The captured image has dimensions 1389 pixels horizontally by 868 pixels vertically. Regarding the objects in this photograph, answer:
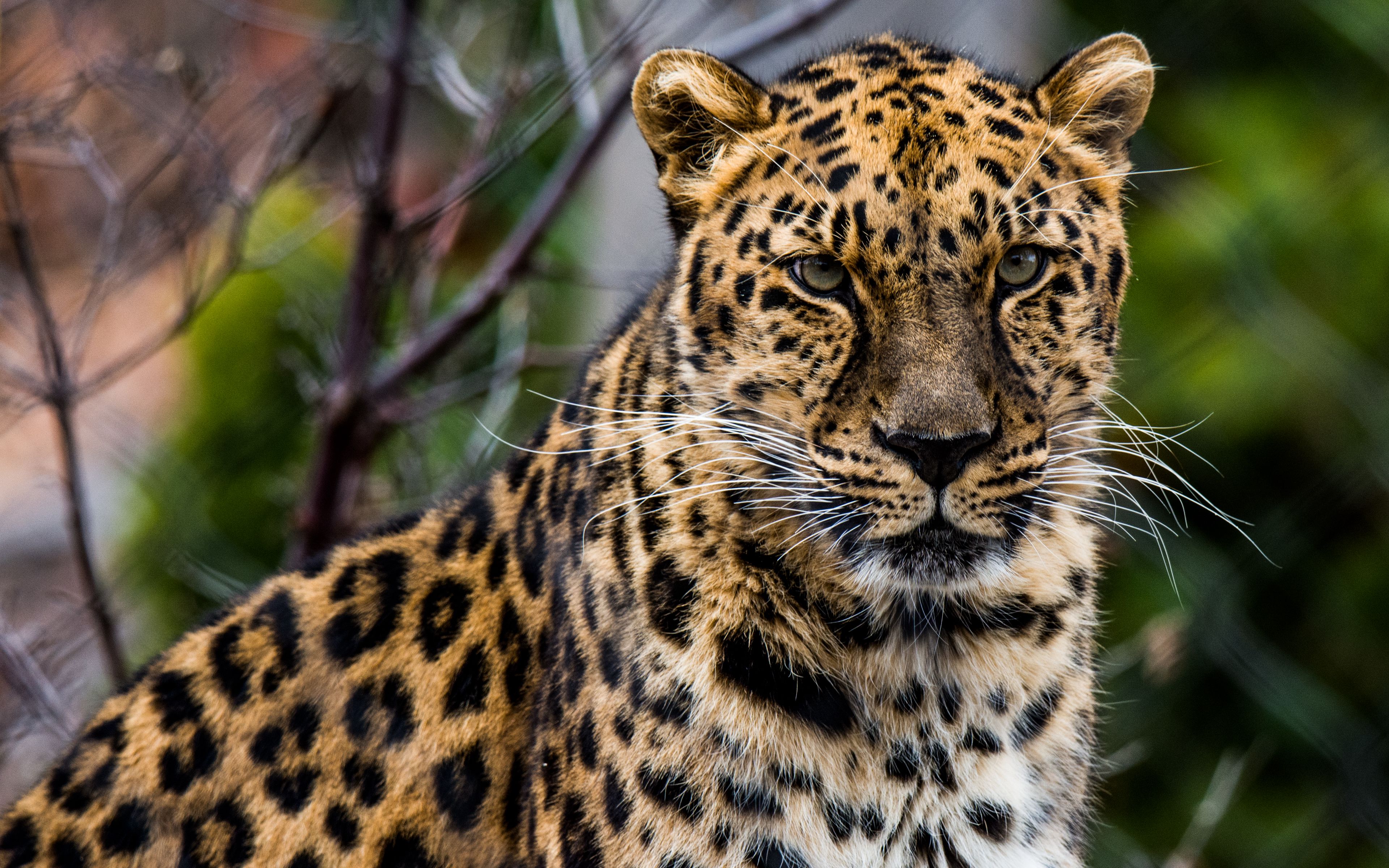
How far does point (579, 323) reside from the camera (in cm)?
A: 529

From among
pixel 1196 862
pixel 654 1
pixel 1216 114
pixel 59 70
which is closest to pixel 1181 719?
pixel 1196 862

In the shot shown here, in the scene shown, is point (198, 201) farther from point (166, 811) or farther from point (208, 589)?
point (166, 811)

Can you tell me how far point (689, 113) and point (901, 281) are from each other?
52cm

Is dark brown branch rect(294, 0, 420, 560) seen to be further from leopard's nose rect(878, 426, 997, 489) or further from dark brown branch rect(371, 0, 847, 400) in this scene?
leopard's nose rect(878, 426, 997, 489)

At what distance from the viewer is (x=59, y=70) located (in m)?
4.84

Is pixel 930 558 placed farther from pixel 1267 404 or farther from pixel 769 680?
pixel 1267 404

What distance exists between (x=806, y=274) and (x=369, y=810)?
112cm

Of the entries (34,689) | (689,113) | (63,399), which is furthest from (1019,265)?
(34,689)

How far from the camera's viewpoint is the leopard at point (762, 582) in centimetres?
203

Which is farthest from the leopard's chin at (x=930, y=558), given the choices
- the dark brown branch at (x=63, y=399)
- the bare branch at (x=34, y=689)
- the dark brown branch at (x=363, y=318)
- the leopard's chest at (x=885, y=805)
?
the bare branch at (x=34, y=689)

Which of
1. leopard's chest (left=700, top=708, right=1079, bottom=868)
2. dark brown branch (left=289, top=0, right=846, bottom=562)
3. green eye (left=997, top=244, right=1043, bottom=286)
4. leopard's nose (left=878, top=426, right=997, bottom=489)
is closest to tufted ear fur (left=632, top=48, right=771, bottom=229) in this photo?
green eye (left=997, top=244, right=1043, bottom=286)

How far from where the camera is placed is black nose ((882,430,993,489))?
1.91 meters

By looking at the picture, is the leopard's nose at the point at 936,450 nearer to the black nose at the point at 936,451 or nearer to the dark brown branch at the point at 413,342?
the black nose at the point at 936,451

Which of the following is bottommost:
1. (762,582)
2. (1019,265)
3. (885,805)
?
(885,805)
